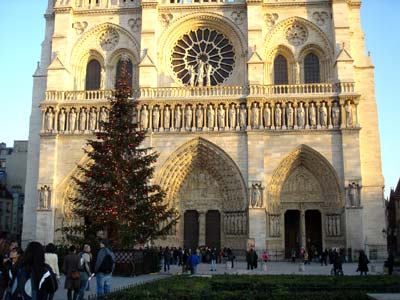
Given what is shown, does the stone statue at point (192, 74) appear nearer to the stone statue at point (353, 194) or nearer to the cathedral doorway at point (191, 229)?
the cathedral doorway at point (191, 229)

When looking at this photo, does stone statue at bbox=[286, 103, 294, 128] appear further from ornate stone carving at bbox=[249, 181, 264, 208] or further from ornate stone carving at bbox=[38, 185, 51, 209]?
ornate stone carving at bbox=[38, 185, 51, 209]

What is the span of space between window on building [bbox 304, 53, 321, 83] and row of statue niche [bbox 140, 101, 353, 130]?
2.98 metres

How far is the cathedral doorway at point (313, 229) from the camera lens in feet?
Result: 89.3

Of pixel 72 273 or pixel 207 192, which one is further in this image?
pixel 207 192

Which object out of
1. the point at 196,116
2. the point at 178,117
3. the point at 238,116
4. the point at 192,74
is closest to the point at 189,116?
the point at 196,116

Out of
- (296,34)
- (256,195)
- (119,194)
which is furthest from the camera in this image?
(296,34)

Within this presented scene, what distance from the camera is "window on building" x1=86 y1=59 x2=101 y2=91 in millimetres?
30281

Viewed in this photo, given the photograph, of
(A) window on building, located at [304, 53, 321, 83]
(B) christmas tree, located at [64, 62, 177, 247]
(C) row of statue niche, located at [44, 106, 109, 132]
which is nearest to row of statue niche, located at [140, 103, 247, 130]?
(C) row of statue niche, located at [44, 106, 109, 132]

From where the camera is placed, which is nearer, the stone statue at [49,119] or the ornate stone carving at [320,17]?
the stone statue at [49,119]

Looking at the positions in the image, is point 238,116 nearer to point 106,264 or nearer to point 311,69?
point 311,69

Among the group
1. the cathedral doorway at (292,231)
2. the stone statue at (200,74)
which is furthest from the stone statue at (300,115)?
the stone statue at (200,74)

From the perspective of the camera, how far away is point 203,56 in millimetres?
30078

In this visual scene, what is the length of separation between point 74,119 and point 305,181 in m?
13.0

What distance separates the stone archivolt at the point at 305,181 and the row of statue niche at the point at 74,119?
32.7ft
